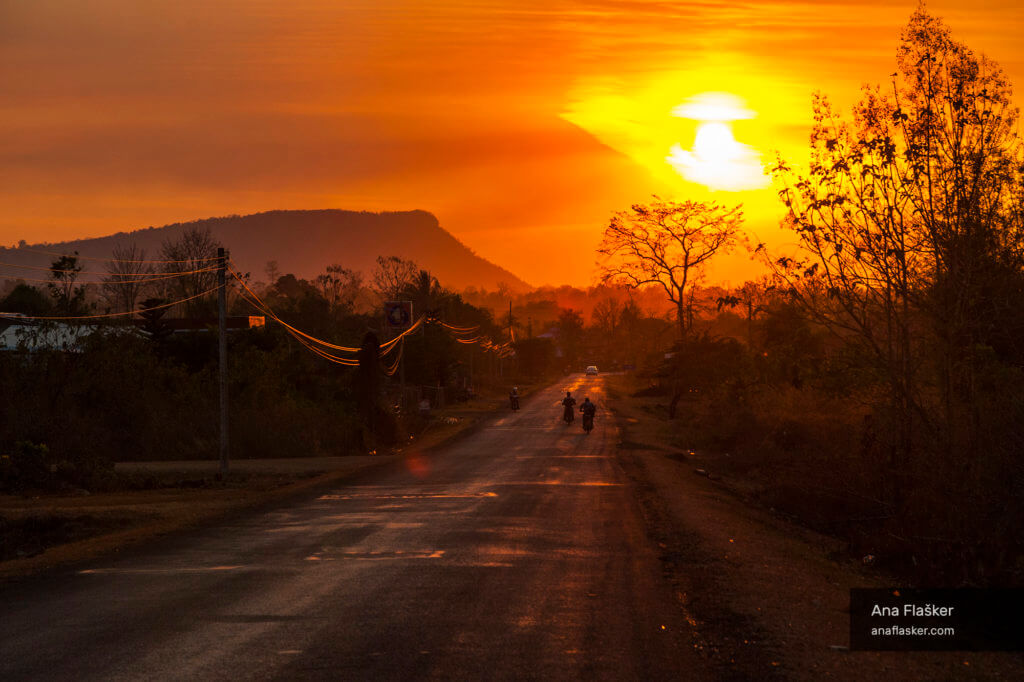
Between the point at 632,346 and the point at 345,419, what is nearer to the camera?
the point at 345,419

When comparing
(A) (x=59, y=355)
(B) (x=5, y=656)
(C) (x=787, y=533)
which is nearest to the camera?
(B) (x=5, y=656)

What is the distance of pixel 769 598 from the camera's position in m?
11.5

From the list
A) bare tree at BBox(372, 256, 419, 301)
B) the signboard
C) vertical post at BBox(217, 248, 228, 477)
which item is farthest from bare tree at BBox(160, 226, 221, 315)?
vertical post at BBox(217, 248, 228, 477)

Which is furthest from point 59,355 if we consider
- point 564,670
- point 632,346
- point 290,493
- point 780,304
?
point 632,346

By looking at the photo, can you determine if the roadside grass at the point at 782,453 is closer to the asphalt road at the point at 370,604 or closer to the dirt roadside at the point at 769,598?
the dirt roadside at the point at 769,598

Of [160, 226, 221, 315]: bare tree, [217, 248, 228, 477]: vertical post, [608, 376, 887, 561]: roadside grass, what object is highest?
[160, 226, 221, 315]: bare tree

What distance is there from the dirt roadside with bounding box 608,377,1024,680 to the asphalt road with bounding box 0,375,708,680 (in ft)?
1.45

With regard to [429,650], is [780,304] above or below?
above

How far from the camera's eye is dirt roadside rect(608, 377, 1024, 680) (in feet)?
28.7

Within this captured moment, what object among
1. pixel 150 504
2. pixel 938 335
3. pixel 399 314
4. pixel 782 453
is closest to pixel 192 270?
pixel 399 314

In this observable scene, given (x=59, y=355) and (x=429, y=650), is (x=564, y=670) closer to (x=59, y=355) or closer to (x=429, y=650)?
(x=429, y=650)

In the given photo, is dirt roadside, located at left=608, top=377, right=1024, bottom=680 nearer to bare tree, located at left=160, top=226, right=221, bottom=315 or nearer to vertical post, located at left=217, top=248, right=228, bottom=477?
vertical post, located at left=217, top=248, right=228, bottom=477

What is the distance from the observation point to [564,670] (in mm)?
8094

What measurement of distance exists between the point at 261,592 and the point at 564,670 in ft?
15.9
